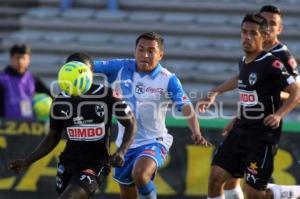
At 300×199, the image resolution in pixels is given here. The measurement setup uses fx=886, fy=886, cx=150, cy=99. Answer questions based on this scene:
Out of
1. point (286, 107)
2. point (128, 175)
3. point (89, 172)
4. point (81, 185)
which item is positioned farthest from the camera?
point (128, 175)

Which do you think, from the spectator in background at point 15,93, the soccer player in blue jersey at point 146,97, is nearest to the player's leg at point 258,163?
the soccer player in blue jersey at point 146,97

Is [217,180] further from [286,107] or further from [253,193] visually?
[286,107]

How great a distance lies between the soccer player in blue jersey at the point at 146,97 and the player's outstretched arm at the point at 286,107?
85 cm

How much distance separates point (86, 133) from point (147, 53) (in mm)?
1250

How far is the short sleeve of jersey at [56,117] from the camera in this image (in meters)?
7.98

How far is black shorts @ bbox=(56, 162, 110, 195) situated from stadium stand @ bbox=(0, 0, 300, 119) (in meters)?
6.43

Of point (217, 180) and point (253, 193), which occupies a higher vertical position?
point (217, 180)

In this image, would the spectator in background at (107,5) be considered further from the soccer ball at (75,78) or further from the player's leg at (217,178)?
the soccer ball at (75,78)

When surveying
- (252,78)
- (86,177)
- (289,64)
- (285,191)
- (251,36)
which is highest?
(251,36)

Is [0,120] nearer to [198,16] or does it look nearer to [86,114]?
[86,114]

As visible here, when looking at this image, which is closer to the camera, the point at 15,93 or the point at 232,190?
the point at 232,190

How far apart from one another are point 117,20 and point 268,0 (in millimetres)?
2643

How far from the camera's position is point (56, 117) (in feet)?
26.1

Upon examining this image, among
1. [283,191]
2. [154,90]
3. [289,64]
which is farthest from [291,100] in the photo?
[154,90]
